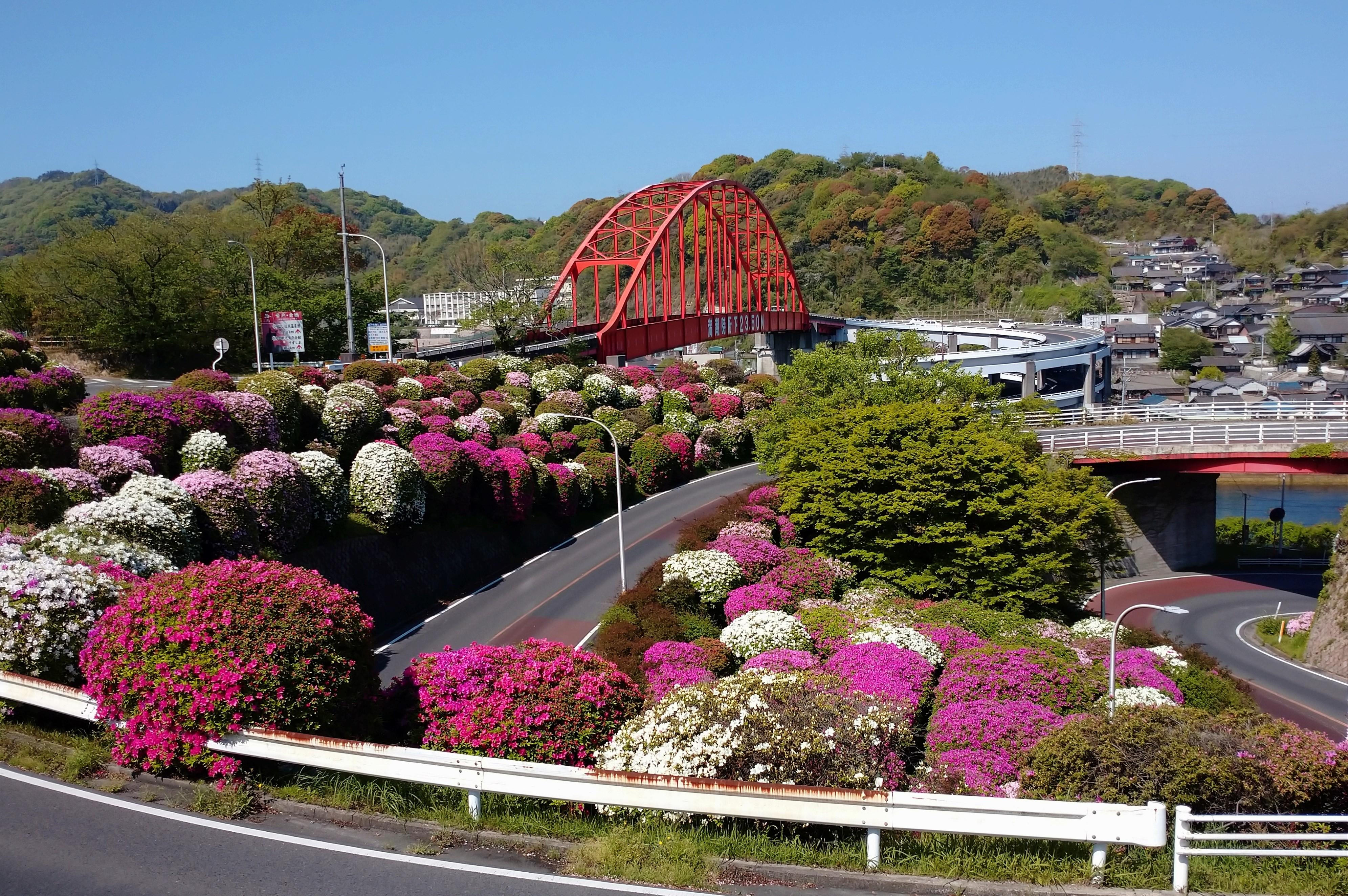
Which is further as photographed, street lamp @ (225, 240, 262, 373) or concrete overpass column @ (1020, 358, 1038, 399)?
concrete overpass column @ (1020, 358, 1038, 399)

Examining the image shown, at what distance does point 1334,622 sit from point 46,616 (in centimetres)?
3809

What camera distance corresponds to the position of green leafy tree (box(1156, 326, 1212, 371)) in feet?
374

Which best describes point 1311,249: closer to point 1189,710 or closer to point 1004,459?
point 1004,459

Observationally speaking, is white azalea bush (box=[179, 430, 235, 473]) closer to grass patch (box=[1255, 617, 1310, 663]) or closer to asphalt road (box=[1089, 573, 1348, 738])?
asphalt road (box=[1089, 573, 1348, 738])

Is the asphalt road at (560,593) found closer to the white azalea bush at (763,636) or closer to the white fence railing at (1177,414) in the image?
the white azalea bush at (763,636)

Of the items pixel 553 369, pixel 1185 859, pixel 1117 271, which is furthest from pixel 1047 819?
pixel 1117 271

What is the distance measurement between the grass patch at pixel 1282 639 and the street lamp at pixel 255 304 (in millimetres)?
36950

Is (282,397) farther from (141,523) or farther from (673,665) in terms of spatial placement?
(673,665)

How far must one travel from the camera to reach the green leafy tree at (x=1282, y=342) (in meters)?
108

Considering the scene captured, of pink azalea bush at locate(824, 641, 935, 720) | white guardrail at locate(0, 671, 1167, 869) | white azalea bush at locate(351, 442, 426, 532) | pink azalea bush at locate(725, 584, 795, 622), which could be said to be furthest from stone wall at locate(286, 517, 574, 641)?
white guardrail at locate(0, 671, 1167, 869)

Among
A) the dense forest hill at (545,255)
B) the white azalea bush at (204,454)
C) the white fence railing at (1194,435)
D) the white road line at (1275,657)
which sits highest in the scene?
the dense forest hill at (545,255)

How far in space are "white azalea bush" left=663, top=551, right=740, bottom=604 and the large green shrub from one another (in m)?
12.2

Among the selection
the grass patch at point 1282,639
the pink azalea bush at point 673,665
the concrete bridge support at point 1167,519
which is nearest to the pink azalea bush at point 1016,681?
the pink azalea bush at point 673,665

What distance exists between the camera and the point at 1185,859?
7.31 meters
